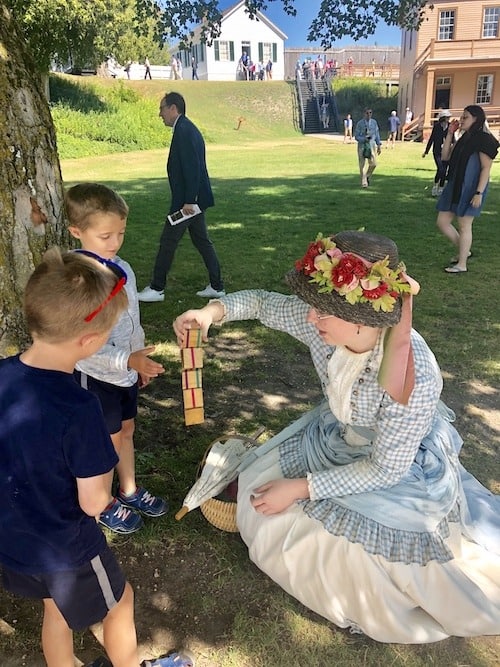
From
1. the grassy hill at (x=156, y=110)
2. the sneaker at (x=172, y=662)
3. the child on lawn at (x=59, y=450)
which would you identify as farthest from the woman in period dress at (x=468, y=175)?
the grassy hill at (x=156, y=110)

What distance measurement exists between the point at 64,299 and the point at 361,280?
977 millimetres

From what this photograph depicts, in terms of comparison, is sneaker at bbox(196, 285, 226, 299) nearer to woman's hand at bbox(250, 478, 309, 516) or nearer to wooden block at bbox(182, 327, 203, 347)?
wooden block at bbox(182, 327, 203, 347)

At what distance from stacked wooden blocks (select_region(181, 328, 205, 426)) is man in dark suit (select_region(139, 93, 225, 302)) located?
3562 millimetres

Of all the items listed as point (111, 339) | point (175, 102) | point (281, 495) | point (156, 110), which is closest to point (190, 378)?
point (111, 339)

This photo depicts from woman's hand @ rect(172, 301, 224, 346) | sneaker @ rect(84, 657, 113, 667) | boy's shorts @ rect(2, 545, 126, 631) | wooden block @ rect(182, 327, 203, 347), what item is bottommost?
sneaker @ rect(84, 657, 113, 667)

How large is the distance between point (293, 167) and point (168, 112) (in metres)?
13.6

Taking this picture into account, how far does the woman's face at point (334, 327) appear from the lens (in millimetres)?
2098

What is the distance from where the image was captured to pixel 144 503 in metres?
2.92

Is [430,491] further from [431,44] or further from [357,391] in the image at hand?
[431,44]

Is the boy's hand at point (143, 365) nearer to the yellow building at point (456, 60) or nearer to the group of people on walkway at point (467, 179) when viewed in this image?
the group of people on walkway at point (467, 179)

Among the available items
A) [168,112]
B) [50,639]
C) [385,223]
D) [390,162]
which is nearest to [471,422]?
[50,639]

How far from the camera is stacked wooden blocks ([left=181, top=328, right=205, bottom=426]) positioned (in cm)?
237

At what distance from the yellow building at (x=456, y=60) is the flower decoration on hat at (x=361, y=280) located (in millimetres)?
29762

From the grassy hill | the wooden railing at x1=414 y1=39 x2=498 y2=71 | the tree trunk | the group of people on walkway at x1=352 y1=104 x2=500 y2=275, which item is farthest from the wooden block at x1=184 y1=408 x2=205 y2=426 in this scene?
the wooden railing at x1=414 y1=39 x2=498 y2=71
